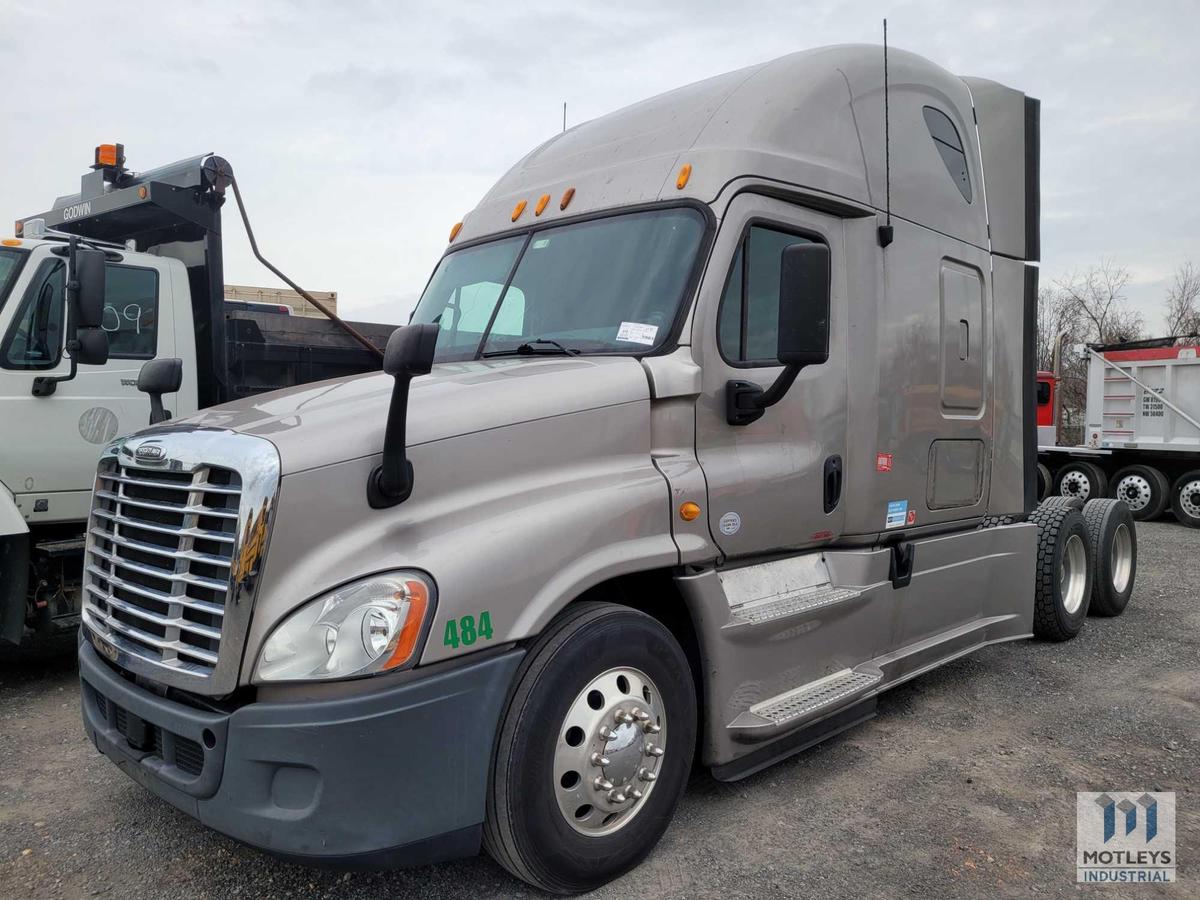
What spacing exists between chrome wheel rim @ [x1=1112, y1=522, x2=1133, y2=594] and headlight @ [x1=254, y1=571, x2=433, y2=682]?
6.71m

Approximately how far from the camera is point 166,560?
294 centimetres

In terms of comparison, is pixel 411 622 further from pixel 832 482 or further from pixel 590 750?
pixel 832 482

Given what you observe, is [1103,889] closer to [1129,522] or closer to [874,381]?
[874,381]

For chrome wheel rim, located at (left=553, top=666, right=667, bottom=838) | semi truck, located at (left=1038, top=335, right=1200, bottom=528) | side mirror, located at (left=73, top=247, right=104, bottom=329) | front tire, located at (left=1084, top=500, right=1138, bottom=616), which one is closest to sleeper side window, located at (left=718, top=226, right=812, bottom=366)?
chrome wheel rim, located at (left=553, top=666, right=667, bottom=838)

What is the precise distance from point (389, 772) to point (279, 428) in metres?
1.10

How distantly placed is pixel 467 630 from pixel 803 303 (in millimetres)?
1698

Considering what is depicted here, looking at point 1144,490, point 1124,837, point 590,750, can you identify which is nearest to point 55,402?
point 590,750

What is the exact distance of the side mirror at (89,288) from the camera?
16.5 ft

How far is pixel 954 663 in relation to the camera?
613 cm

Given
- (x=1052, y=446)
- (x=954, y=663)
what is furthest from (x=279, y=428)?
(x=1052, y=446)

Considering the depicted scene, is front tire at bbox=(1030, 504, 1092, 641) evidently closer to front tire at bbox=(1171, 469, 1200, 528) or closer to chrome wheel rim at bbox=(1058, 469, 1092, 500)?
front tire at bbox=(1171, 469, 1200, 528)

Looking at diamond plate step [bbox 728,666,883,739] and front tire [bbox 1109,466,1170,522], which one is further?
front tire [bbox 1109,466,1170,522]

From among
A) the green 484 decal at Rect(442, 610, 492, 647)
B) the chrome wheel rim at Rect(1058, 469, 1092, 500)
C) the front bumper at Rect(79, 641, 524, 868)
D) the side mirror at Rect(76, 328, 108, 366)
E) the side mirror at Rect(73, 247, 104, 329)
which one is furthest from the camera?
the chrome wheel rim at Rect(1058, 469, 1092, 500)

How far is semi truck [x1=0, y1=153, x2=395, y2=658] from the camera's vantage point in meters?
5.10
